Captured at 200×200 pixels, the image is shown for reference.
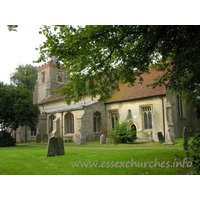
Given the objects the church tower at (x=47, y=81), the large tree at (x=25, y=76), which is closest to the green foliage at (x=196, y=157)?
the church tower at (x=47, y=81)

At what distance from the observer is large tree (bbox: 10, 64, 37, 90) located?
40.1 m

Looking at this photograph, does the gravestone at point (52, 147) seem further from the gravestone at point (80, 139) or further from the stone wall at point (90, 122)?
the stone wall at point (90, 122)

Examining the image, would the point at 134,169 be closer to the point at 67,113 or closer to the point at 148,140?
the point at 148,140

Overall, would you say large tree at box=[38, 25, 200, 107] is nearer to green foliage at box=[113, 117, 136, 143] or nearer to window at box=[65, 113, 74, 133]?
green foliage at box=[113, 117, 136, 143]

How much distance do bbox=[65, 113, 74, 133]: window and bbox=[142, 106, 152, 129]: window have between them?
897 centimetres

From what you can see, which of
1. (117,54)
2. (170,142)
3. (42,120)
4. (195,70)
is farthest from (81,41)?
(42,120)

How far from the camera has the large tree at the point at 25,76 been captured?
40.1 metres

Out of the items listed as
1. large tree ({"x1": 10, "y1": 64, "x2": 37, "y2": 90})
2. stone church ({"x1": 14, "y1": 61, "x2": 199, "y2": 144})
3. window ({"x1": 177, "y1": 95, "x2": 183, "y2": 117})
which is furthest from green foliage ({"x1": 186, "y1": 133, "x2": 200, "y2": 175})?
large tree ({"x1": 10, "y1": 64, "x2": 37, "y2": 90})

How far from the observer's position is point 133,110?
1958 centimetres

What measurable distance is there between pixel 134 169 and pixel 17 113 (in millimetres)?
15409

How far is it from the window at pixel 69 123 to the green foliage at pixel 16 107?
16.0 ft

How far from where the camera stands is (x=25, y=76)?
40.8m

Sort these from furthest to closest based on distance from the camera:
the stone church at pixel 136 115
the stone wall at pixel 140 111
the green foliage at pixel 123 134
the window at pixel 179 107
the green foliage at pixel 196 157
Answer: the window at pixel 179 107
the stone wall at pixel 140 111
the stone church at pixel 136 115
the green foliage at pixel 123 134
the green foliage at pixel 196 157

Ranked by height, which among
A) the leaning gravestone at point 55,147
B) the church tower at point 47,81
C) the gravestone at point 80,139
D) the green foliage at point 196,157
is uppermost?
the church tower at point 47,81
